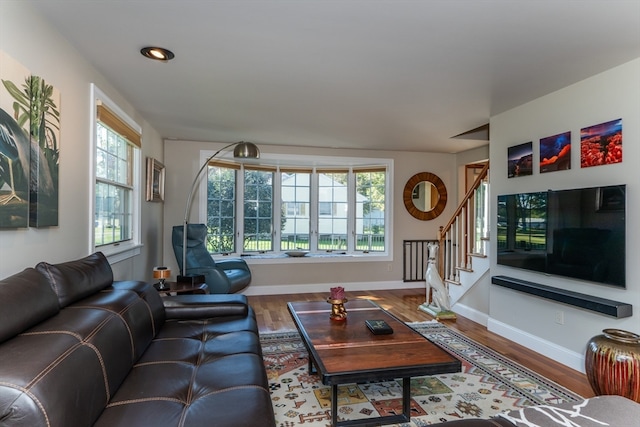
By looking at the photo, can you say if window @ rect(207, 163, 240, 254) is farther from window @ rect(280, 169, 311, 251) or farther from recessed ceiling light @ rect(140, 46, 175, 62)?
recessed ceiling light @ rect(140, 46, 175, 62)

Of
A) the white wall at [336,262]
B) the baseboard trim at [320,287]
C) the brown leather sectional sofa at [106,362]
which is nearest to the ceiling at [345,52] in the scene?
the white wall at [336,262]

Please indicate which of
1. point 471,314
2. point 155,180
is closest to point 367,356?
point 471,314

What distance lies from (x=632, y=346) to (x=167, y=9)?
3219mm

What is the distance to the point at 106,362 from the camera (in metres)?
1.44

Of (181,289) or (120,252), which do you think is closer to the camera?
(120,252)

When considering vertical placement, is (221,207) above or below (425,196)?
below

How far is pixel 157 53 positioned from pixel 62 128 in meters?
0.75

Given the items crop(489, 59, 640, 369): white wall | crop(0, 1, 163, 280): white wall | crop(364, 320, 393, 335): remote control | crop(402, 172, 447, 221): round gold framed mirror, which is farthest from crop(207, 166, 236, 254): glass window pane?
crop(489, 59, 640, 369): white wall

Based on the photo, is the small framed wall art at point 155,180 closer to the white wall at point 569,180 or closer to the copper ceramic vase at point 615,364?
the white wall at point 569,180

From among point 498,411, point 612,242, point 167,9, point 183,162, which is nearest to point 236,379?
point 498,411

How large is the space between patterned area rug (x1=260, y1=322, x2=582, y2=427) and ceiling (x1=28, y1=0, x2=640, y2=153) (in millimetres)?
2241

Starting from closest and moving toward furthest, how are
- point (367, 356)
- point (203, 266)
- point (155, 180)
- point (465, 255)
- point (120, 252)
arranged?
point (367, 356) < point (120, 252) < point (203, 266) < point (155, 180) < point (465, 255)

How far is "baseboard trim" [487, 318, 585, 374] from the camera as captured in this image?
112 inches

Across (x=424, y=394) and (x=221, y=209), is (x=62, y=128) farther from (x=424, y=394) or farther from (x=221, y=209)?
(x=221, y=209)
